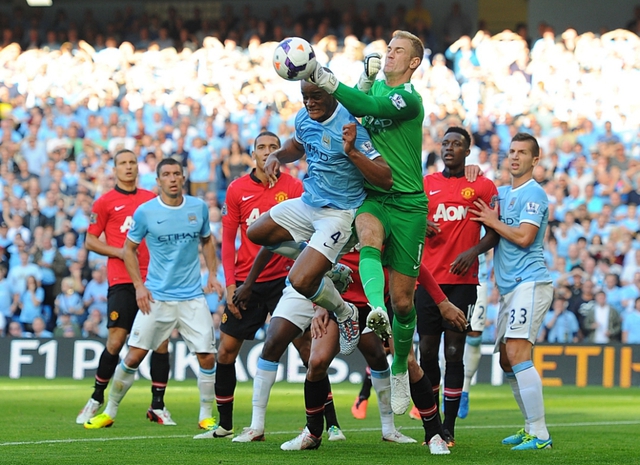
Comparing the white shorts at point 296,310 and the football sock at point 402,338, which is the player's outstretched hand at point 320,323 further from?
the football sock at point 402,338

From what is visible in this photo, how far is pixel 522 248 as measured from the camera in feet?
29.9

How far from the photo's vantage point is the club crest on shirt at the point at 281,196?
1024 centimetres

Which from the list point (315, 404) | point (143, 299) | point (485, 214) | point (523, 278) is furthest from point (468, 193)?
point (143, 299)

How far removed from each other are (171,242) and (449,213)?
279 cm

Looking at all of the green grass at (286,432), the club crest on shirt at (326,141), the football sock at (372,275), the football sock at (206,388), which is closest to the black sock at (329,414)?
the green grass at (286,432)

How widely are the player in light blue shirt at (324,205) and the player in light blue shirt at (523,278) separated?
149 centimetres

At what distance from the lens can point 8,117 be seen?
80.1ft

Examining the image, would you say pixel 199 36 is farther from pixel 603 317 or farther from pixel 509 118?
pixel 603 317

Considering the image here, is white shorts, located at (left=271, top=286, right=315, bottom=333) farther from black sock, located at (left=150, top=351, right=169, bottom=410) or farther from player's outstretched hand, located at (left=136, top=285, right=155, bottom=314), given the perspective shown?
black sock, located at (left=150, top=351, right=169, bottom=410)

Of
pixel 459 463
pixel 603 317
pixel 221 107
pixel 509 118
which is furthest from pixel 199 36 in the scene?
pixel 459 463

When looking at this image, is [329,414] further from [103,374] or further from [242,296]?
[103,374]

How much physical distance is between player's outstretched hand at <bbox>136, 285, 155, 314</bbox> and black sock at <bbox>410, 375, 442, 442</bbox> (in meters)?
3.17

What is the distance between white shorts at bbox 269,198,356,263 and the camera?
26.2ft

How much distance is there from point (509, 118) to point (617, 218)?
4064mm
